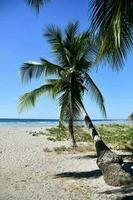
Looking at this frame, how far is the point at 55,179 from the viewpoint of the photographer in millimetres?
12758

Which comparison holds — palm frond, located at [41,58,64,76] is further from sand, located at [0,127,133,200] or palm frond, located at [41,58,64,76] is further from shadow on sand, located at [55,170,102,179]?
shadow on sand, located at [55,170,102,179]

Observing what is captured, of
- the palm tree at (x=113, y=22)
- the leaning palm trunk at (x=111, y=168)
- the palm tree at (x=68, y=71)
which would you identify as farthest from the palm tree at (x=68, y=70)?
the palm tree at (x=113, y=22)

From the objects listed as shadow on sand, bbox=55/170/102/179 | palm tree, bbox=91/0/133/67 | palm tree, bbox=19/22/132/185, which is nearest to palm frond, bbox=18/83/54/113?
palm tree, bbox=19/22/132/185

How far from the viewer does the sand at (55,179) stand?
33.9ft

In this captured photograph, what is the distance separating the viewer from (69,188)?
11.3 meters

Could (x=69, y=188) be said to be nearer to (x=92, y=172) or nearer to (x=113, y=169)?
(x=113, y=169)

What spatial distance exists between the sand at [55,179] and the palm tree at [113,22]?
12.4ft

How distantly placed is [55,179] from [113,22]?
6.27 meters

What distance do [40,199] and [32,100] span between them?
8144mm

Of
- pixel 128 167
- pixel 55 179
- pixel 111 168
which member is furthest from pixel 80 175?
pixel 128 167

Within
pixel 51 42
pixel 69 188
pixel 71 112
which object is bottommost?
pixel 69 188

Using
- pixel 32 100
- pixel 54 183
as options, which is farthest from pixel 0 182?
pixel 32 100

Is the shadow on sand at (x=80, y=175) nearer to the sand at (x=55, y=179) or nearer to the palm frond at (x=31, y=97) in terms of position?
the sand at (x=55, y=179)

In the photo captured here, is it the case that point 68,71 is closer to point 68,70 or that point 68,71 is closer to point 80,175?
point 68,70
